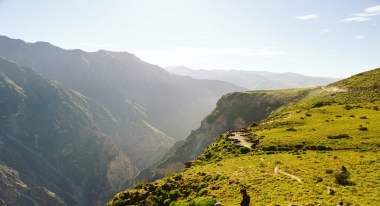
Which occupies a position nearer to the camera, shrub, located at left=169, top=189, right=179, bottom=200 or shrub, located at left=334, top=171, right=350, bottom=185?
shrub, located at left=334, top=171, right=350, bottom=185

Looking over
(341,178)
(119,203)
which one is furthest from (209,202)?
(341,178)

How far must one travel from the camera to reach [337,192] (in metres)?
25.4

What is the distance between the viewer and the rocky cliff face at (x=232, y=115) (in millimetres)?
122569

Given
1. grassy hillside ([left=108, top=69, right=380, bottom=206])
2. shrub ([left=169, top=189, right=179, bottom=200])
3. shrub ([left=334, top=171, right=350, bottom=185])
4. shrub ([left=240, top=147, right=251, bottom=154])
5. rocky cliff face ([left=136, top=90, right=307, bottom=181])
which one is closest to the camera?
grassy hillside ([left=108, top=69, right=380, bottom=206])

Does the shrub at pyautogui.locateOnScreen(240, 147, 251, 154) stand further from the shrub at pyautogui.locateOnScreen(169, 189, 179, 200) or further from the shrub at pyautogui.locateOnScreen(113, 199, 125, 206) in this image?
the shrub at pyautogui.locateOnScreen(113, 199, 125, 206)

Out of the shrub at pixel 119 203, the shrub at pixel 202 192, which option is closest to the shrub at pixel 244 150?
the shrub at pixel 202 192

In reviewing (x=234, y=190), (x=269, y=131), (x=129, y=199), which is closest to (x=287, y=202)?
(x=234, y=190)

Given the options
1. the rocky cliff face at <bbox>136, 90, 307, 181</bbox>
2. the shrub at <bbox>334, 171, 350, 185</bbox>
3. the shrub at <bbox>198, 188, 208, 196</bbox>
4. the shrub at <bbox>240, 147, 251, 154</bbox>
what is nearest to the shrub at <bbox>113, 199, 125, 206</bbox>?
the shrub at <bbox>198, 188, 208, 196</bbox>

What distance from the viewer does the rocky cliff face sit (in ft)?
402

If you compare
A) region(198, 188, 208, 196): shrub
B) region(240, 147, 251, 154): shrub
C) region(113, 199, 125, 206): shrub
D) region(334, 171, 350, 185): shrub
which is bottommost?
region(113, 199, 125, 206): shrub

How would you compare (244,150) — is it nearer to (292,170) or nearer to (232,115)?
(292,170)

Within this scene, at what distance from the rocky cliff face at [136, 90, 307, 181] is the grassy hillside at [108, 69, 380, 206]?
59628 millimetres

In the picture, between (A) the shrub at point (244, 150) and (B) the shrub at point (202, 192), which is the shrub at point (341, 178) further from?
(A) the shrub at point (244, 150)

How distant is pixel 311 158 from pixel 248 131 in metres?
28.5
